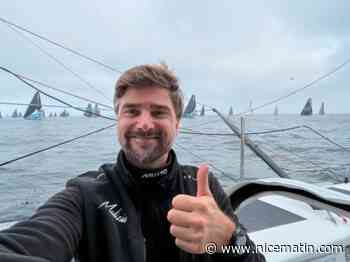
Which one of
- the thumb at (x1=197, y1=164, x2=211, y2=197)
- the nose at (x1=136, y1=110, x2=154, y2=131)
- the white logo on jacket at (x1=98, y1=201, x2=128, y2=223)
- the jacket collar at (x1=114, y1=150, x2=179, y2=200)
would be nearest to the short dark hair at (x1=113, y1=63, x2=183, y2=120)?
the nose at (x1=136, y1=110, x2=154, y2=131)

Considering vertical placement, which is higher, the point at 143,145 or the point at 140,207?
the point at 143,145

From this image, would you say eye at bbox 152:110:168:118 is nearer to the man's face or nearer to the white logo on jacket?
the man's face

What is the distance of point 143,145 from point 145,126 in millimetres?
81

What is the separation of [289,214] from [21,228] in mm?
1654

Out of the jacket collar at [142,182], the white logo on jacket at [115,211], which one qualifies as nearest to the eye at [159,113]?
the jacket collar at [142,182]

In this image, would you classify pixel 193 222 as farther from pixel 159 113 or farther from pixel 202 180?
pixel 159 113

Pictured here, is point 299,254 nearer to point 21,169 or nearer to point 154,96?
point 154,96

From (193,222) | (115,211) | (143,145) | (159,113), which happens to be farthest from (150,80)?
(193,222)

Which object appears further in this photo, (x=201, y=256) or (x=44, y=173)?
(x=44, y=173)

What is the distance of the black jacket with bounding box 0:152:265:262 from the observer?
97cm

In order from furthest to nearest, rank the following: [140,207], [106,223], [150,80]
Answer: [150,80]
[140,207]
[106,223]

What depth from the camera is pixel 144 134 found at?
4.30 feet

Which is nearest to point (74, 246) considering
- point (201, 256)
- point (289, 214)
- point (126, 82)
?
point (201, 256)

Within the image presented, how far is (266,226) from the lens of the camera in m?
1.91
